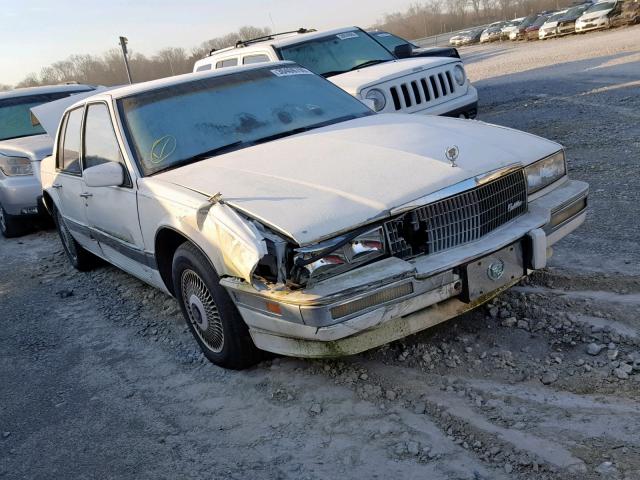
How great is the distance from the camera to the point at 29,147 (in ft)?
27.5

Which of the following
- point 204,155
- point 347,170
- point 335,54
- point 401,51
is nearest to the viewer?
point 347,170

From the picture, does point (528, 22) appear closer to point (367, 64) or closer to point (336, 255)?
point (367, 64)

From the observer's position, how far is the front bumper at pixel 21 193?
8219 mm

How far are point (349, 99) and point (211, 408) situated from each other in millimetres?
2653

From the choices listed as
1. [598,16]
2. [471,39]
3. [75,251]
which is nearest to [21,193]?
[75,251]

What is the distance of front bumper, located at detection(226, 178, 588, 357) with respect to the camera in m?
3.00

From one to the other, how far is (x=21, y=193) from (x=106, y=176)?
15.5ft

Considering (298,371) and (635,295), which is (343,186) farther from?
(635,295)

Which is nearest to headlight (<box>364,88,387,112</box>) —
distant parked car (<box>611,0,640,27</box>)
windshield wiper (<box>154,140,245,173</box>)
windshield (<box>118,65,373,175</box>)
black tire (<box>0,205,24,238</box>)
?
windshield (<box>118,65,373,175</box>)

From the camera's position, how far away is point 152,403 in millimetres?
3662

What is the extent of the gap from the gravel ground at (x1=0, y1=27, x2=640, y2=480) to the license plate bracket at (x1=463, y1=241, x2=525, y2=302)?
370mm

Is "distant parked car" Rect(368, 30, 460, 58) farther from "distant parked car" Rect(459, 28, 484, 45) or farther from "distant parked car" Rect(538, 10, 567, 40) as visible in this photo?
"distant parked car" Rect(459, 28, 484, 45)

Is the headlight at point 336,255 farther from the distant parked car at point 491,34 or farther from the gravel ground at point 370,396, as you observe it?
the distant parked car at point 491,34

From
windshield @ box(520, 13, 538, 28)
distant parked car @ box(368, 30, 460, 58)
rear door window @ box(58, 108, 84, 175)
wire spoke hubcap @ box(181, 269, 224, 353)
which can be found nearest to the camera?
wire spoke hubcap @ box(181, 269, 224, 353)
